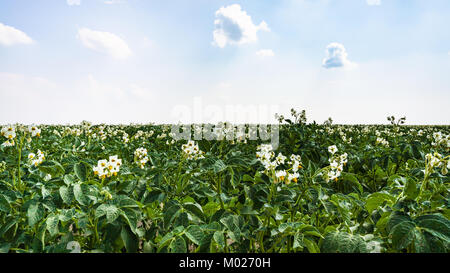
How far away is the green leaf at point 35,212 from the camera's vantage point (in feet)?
5.06

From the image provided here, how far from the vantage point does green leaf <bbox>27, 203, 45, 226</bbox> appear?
1542 millimetres

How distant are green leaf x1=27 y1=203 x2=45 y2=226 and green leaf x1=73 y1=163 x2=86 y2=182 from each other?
32cm

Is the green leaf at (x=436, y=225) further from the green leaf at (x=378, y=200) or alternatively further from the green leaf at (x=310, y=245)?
the green leaf at (x=310, y=245)

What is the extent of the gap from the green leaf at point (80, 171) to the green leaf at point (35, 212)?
317mm

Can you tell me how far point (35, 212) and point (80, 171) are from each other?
41 centimetres

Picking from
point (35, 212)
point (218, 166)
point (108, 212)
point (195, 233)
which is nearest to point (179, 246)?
point (195, 233)

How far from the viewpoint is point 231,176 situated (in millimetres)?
2053

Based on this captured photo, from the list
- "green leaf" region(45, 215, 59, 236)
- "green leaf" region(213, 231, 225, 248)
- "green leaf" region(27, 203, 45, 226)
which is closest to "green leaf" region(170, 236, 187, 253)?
"green leaf" region(213, 231, 225, 248)

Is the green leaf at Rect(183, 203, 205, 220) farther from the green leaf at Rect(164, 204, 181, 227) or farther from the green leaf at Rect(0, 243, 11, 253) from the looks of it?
the green leaf at Rect(0, 243, 11, 253)

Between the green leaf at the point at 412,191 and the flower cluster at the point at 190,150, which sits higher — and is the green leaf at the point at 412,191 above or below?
below

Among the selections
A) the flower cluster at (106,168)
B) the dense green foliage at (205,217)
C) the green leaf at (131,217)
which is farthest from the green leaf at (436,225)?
the flower cluster at (106,168)

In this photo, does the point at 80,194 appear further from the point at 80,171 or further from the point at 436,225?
the point at 436,225
